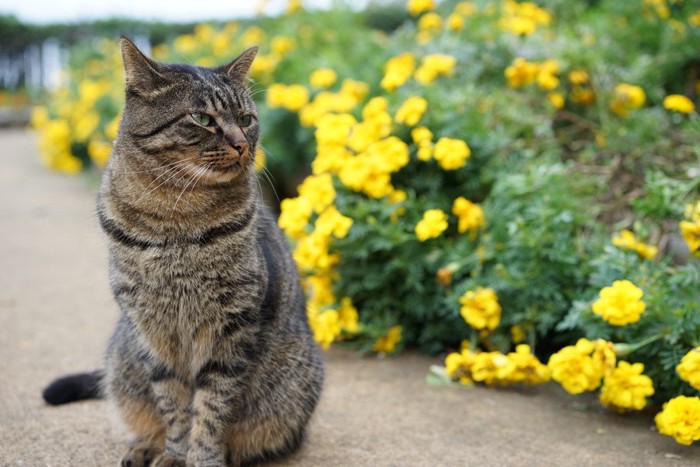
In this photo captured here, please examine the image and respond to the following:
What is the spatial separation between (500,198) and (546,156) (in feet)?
1.75

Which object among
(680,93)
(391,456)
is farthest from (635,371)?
(680,93)

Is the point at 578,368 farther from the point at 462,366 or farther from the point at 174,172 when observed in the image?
the point at 174,172

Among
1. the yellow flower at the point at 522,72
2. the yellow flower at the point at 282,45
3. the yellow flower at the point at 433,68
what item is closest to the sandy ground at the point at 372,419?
the yellow flower at the point at 433,68

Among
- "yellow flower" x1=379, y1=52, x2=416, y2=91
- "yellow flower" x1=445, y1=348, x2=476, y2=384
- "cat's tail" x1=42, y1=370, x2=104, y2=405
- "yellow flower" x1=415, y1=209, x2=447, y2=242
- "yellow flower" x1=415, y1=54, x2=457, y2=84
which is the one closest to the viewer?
"cat's tail" x1=42, y1=370, x2=104, y2=405

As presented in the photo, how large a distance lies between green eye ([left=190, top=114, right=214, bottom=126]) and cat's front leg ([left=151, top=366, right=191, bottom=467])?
806 mm

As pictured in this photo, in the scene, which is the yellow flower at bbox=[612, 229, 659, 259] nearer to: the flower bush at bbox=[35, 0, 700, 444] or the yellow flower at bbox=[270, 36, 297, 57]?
the flower bush at bbox=[35, 0, 700, 444]

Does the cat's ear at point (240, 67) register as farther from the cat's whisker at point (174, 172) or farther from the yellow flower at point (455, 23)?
the yellow flower at point (455, 23)

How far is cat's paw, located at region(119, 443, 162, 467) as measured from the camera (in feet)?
7.84

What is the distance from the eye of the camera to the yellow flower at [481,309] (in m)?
3.10

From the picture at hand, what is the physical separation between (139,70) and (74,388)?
1415mm

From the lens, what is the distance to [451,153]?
3.42 meters

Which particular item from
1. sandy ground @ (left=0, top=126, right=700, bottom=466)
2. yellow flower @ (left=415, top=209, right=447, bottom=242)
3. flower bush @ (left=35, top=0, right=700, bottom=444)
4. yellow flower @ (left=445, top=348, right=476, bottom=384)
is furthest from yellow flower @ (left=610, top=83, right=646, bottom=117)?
yellow flower @ (left=445, top=348, right=476, bottom=384)

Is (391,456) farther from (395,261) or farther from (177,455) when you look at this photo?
(395,261)

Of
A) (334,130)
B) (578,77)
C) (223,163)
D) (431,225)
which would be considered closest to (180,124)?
(223,163)
